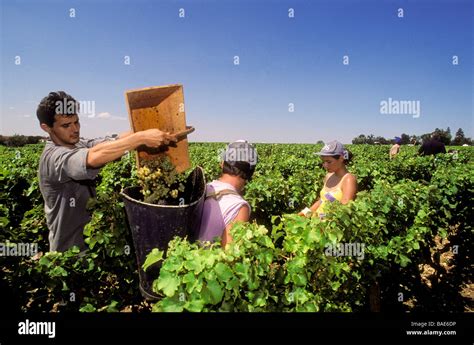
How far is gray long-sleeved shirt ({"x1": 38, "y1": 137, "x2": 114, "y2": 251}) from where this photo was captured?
2800mm

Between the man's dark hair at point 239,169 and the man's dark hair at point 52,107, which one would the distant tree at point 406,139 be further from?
the man's dark hair at point 52,107

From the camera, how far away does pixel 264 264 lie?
200 centimetres

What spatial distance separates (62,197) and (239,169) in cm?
182

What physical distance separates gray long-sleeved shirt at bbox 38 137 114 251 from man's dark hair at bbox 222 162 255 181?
130 centimetres

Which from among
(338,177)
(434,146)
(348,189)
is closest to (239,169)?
(348,189)

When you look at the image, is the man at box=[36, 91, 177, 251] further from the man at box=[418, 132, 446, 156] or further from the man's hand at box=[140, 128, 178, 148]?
the man at box=[418, 132, 446, 156]

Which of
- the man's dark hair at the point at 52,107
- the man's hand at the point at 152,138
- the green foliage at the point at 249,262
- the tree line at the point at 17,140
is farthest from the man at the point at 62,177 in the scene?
the tree line at the point at 17,140

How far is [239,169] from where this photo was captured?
8.13 ft

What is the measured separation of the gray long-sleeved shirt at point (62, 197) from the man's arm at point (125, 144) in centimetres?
45

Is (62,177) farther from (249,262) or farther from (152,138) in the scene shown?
(249,262)

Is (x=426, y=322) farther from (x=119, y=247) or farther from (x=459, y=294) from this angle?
(x=459, y=294)

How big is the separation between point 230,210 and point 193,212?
27 centimetres

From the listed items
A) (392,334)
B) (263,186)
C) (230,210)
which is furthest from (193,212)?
(263,186)

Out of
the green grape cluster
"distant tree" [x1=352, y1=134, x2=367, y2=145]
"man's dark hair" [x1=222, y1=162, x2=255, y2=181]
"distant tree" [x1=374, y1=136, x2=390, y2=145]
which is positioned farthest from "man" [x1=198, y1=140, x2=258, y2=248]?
"distant tree" [x1=352, y1=134, x2=367, y2=145]
